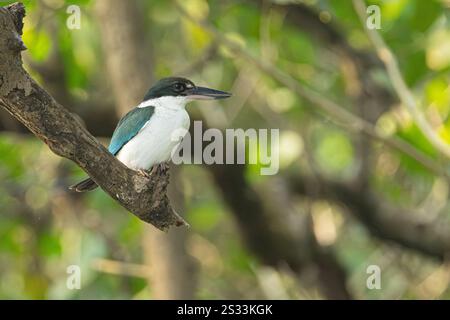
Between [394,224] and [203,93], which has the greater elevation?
Result: [394,224]

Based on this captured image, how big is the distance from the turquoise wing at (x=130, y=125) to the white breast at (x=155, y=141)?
0.02m

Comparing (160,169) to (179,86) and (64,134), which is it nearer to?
(64,134)

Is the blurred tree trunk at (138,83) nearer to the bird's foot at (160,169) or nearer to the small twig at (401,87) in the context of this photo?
the small twig at (401,87)

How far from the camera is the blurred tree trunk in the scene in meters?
3.26

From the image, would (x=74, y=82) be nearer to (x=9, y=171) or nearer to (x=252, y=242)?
(x=9, y=171)

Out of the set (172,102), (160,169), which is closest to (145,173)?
(160,169)

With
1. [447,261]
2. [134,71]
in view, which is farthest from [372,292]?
[134,71]

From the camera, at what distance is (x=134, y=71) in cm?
325

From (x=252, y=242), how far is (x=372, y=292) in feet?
5.15

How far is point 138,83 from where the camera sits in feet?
10.9

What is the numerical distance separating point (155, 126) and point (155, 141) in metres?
0.13

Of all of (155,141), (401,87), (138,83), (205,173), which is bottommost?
(155,141)

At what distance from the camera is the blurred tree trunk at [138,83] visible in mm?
3264
